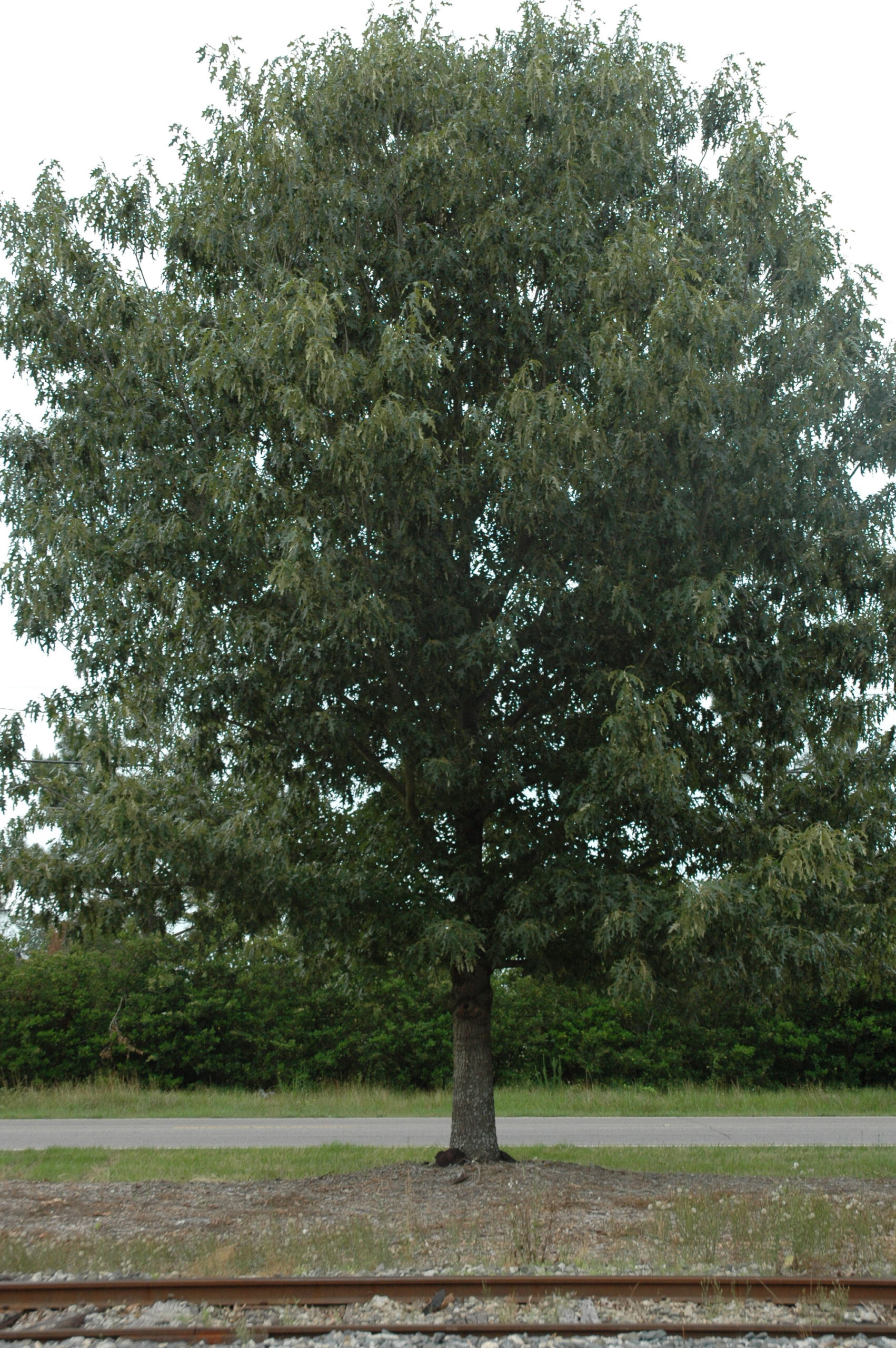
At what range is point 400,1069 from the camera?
20.3m

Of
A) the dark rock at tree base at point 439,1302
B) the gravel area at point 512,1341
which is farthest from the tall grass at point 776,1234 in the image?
the dark rock at tree base at point 439,1302

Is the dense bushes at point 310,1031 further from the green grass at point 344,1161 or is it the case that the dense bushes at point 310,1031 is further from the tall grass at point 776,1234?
the tall grass at point 776,1234

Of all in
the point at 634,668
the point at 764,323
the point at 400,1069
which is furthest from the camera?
the point at 400,1069

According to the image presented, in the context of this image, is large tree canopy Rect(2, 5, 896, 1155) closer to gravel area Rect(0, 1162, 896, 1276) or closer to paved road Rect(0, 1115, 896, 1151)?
gravel area Rect(0, 1162, 896, 1276)

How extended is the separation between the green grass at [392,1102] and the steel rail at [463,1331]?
493 inches

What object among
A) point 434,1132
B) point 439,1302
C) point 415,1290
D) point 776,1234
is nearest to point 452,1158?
point 776,1234

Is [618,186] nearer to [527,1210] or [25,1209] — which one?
[527,1210]

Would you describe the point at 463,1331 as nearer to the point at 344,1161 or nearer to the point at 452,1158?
the point at 452,1158

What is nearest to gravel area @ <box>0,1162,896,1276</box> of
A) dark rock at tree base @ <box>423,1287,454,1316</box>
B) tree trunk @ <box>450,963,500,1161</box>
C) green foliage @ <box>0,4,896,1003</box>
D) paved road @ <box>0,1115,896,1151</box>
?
tree trunk @ <box>450,963,500,1161</box>

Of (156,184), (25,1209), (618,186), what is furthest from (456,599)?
(25,1209)

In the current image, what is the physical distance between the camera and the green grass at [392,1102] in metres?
18.2

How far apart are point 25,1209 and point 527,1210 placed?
4.13 metres

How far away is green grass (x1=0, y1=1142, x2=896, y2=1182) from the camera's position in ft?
37.2

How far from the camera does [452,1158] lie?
1002 cm
